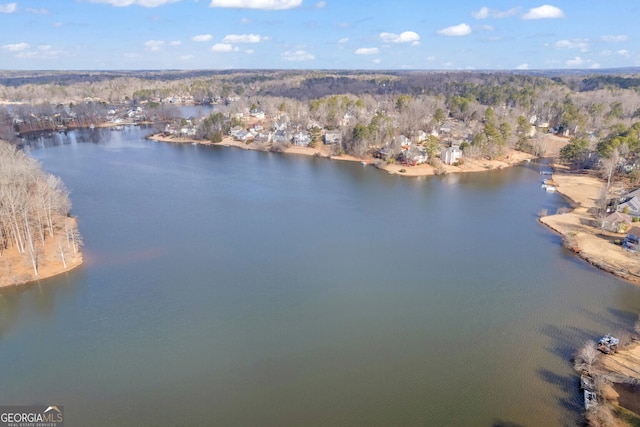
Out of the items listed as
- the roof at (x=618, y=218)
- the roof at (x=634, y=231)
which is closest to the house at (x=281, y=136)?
the roof at (x=618, y=218)

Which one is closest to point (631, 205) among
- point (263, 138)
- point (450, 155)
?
point (450, 155)

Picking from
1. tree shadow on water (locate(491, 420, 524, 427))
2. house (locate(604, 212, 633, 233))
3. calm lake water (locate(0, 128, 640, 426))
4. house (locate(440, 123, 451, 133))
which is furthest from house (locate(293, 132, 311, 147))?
tree shadow on water (locate(491, 420, 524, 427))

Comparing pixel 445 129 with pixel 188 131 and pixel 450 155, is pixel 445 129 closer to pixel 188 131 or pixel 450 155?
pixel 450 155

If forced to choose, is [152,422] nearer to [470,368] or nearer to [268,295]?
[268,295]

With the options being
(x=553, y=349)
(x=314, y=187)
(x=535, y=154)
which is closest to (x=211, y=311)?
(x=553, y=349)

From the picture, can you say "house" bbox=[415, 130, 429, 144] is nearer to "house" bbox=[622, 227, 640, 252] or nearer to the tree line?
"house" bbox=[622, 227, 640, 252]

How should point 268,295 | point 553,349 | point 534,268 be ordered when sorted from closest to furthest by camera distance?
1. point 553,349
2. point 268,295
3. point 534,268

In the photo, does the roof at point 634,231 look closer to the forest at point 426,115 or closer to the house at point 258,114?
the forest at point 426,115
